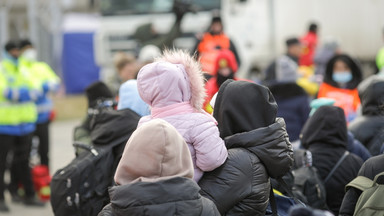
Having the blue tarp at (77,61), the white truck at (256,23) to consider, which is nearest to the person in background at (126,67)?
the white truck at (256,23)

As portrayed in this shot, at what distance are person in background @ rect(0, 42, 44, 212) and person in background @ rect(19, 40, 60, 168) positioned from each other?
0.17 meters

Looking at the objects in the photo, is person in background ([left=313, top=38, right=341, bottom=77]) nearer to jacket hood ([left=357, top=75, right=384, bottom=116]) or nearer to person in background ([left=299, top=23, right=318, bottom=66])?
person in background ([left=299, top=23, right=318, bottom=66])

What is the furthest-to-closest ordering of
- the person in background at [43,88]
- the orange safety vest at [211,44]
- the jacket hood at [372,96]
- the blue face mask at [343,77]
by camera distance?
1. the orange safety vest at [211,44]
2. the person in background at [43,88]
3. the blue face mask at [343,77]
4. the jacket hood at [372,96]

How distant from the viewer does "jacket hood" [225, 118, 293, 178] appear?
13.1 feet

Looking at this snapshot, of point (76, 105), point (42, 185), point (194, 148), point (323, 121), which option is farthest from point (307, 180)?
point (76, 105)

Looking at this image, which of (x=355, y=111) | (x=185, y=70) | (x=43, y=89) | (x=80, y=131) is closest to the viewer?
(x=185, y=70)

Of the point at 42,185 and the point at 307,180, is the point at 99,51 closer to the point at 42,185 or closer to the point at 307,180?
the point at 42,185

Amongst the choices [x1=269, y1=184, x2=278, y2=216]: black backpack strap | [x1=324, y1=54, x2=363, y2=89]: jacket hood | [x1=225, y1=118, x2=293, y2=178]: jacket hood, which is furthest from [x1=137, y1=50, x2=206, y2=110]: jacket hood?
[x1=324, y1=54, x2=363, y2=89]: jacket hood

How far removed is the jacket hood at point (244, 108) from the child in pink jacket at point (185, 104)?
0.11m

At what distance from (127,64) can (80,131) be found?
73.6 inches

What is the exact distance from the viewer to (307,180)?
5.08 meters

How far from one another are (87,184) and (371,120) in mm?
2432

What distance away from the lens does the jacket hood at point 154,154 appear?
3340 mm

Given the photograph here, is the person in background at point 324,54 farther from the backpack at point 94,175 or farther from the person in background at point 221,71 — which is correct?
the backpack at point 94,175
